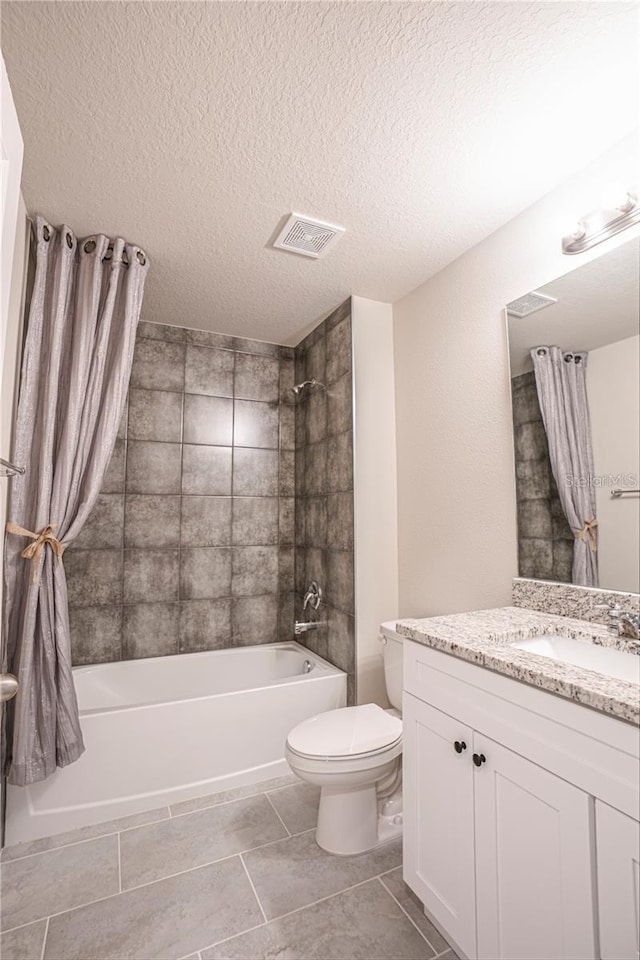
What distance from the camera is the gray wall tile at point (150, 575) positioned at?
2812 mm

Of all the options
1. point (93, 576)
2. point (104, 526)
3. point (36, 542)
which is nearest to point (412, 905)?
point (36, 542)

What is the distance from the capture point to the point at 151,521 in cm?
289

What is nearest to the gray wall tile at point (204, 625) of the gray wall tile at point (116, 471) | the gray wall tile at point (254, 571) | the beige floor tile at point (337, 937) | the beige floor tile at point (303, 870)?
the gray wall tile at point (254, 571)

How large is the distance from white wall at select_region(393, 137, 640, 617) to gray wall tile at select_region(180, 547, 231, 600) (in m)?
1.19

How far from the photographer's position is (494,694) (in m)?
1.16

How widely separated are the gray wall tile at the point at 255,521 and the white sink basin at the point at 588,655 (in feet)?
6.68

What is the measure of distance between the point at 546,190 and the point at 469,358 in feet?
2.21

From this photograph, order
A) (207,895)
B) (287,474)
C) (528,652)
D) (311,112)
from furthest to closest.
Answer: (287,474), (207,895), (311,112), (528,652)

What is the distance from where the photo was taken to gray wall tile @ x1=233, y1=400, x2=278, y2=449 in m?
3.18

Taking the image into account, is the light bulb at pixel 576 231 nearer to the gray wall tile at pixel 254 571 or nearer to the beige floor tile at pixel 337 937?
the beige floor tile at pixel 337 937

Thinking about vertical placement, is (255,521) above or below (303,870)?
above

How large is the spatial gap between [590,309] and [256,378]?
2.17 m

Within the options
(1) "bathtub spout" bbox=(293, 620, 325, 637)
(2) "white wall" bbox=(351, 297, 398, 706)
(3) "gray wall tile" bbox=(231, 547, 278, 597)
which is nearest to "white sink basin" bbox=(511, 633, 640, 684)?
(2) "white wall" bbox=(351, 297, 398, 706)

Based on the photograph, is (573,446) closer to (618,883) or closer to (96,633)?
(618,883)
